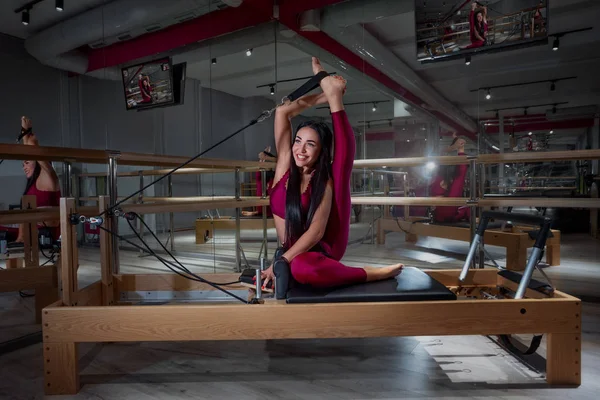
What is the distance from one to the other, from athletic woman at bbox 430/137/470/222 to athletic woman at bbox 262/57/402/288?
302 centimetres

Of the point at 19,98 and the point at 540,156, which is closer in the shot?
the point at 540,156

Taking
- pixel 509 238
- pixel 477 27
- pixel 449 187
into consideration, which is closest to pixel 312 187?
pixel 509 238

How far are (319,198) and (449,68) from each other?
455cm

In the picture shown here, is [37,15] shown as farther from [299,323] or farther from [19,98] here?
[299,323]

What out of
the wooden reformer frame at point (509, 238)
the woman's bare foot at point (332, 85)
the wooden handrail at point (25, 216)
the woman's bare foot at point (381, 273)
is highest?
the woman's bare foot at point (332, 85)

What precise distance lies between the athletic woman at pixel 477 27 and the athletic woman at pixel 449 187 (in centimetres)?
107

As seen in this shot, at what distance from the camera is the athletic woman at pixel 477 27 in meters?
3.33

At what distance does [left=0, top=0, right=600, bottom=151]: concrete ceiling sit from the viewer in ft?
12.4

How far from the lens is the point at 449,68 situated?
513 cm

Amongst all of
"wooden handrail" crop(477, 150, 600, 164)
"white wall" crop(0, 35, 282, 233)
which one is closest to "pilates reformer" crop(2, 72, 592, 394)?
"wooden handrail" crop(477, 150, 600, 164)

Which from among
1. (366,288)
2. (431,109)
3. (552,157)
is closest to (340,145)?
(366,288)

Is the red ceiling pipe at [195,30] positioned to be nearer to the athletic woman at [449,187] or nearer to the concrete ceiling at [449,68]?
the concrete ceiling at [449,68]

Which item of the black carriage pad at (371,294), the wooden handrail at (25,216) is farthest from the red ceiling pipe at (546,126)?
the wooden handrail at (25,216)

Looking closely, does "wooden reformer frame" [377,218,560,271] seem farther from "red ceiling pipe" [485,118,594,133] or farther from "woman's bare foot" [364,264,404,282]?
"woman's bare foot" [364,264,404,282]
